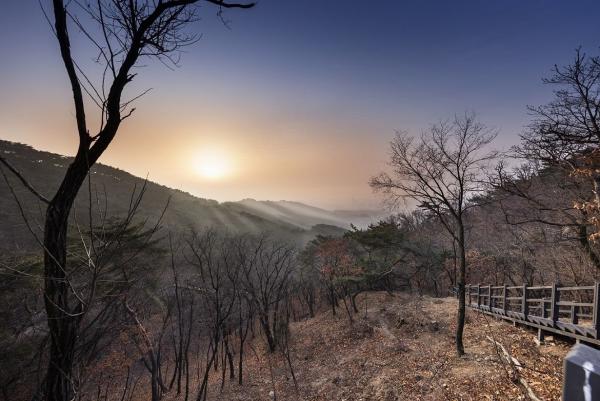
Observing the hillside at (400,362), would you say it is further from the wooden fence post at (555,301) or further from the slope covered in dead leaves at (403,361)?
the wooden fence post at (555,301)

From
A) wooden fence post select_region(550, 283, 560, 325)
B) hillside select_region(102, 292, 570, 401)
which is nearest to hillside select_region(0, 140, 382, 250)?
hillside select_region(102, 292, 570, 401)

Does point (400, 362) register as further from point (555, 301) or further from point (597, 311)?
point (597, 311)

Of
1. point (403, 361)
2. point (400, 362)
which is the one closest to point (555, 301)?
point (403, 361)

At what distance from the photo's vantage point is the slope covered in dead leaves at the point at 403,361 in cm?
909

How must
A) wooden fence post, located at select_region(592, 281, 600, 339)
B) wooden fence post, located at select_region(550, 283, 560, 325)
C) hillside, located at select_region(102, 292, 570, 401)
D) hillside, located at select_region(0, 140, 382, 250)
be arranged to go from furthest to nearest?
hillside, located at select_region(0, 140, 382, 250) < wooden fence post, located at select_region(550, 283, 560, 325) < hillside, located at select_region(102, 292, 570, 401) < wooden fence post, located at select_region(592, 281, 600, 339)

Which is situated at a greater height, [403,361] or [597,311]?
[597,311]

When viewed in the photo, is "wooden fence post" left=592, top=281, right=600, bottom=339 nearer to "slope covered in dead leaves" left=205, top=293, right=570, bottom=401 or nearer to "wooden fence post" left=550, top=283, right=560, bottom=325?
"slope covered in dead leaves" left=205, top=293, right=570, bottom=401

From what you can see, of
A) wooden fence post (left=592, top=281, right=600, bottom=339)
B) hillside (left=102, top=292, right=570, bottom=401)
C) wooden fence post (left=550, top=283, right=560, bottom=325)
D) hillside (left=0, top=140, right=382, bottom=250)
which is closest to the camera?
wooden fence post (left=592, top=281, right=600, bottom=339)

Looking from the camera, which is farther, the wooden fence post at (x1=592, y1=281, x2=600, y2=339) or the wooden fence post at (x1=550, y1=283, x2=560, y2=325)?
the wooden fence post at (x1=550, y1=283, x2=560, y2=325)

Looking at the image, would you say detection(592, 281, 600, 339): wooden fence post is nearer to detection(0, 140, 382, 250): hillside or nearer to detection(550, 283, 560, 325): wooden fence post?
detection(550, 283, 560, 325): wooden fence post

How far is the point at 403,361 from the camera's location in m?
14.2

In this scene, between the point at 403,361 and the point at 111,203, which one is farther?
the point at 111,203

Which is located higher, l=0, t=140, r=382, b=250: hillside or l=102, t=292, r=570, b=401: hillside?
l=0, t=140, r=382, b=250: hillside

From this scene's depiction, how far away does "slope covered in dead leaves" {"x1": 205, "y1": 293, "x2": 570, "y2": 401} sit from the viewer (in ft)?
29.8
